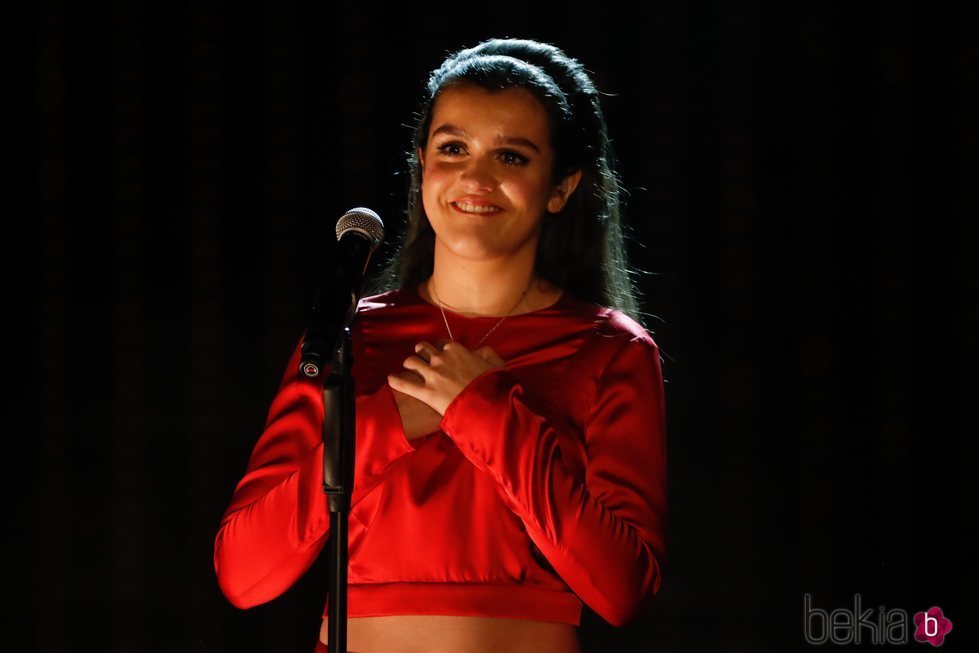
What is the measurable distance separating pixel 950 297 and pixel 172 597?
1883mm

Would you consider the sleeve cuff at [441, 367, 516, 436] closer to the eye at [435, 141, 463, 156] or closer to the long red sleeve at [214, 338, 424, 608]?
the long red sleeve at [214, 338, 424, 608]

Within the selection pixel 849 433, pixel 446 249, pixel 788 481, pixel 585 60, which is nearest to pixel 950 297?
pixel 849 433

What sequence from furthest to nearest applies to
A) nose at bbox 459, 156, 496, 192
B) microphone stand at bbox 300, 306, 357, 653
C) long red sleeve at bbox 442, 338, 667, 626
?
nose at bbox 459, 156, 496, 192 → long red sleeve at bbox 442, 338, 667, 626 → microphone stand at bbox 300, 306, 357, 653

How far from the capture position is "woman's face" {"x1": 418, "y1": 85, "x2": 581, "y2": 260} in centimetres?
196

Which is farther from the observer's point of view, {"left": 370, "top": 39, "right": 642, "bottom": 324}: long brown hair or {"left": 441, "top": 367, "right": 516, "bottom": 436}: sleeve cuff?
{"left": 370, "top": 39, "right": 642, "bottom": 324}: long brown hair

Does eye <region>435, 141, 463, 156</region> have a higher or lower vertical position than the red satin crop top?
higher

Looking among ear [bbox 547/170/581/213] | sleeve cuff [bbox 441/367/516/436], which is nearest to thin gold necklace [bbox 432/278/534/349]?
ear [bbox 547/170/581/213]

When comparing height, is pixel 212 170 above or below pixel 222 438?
above

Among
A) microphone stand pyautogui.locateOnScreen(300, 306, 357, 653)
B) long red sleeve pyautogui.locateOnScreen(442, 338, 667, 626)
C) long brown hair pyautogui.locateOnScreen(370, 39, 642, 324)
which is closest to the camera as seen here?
microphone stand pyautogui.locateOnScreen(300, 306, 357, 653)

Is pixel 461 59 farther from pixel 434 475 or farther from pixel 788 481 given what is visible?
pixel 788 481

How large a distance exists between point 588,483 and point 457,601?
28 centimetres

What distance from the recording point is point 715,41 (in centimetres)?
263

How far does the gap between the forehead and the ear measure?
11 cm

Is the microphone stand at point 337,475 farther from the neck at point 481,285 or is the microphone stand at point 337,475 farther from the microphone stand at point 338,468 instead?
the neck at point 481,285
